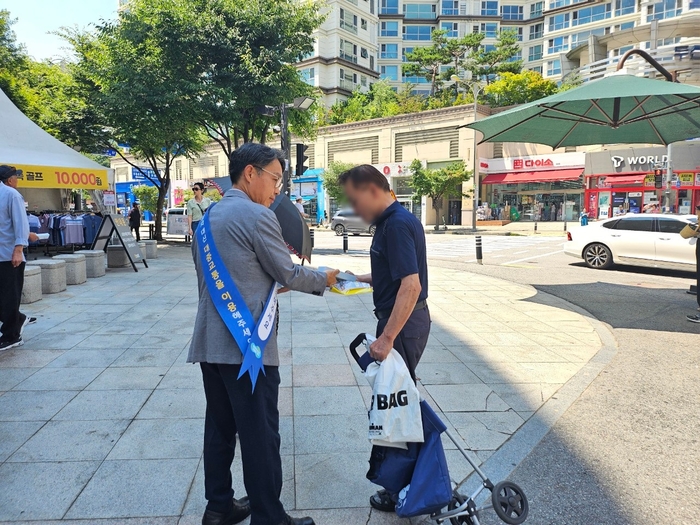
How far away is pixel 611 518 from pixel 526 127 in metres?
8.90

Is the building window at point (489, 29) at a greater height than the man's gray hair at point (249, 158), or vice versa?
the building window at point (489, 29)

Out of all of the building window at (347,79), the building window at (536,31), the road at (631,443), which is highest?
the building window at (536,31)

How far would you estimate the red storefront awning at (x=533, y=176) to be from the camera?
112 feet

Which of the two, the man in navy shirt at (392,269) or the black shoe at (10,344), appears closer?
the man in navy shirt at (392,269)

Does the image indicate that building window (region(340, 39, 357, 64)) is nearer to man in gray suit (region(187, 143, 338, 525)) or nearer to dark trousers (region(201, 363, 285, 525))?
man in gray suit (region(187, 143, 338, 525))

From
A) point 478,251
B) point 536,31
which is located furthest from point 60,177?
point 536,31

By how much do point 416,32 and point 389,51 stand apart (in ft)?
19.0

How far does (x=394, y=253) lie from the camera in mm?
2363

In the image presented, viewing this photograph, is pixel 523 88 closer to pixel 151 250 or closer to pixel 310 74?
pixel 310 74

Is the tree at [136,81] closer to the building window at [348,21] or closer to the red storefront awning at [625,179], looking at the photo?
the red storefront awning at [625,179]

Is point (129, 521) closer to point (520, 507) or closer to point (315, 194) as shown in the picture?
point (520, 507)

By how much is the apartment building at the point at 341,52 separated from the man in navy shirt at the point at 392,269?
49.0m

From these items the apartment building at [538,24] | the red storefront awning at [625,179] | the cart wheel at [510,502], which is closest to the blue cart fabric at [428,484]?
the cart wheel at [510,502]

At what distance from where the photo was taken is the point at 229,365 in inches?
85.4
